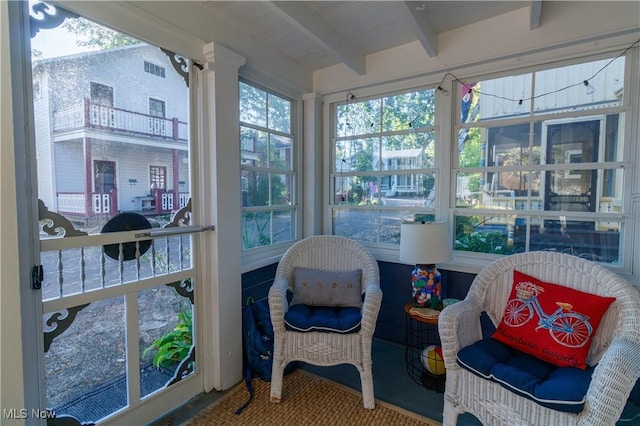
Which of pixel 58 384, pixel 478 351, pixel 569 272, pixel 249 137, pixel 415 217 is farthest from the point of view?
pixel 415 217

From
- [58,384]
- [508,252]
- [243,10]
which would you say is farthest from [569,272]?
[58,384]

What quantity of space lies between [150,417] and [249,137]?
1955 millimetres

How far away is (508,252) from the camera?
2281mm

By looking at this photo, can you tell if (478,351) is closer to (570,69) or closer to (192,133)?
(570,69)

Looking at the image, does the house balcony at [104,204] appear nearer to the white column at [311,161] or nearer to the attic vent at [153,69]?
the attic vent at [153,69]

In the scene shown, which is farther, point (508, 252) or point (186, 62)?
point (508, 252)

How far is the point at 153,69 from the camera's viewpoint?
5.83ft

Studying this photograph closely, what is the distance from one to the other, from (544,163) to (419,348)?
1.68m

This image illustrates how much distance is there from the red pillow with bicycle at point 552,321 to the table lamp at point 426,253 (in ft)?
1.54

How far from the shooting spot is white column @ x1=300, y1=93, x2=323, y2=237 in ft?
9.63

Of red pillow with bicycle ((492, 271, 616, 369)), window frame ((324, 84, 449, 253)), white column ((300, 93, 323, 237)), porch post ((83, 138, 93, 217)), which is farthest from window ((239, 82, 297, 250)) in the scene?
red pillow with bicycle ((492, 271, 616, 369))

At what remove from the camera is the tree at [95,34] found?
1.45 metres

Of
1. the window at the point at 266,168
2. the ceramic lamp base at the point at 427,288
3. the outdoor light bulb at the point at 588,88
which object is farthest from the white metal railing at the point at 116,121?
the outdoor light bulb at the point at 588,88

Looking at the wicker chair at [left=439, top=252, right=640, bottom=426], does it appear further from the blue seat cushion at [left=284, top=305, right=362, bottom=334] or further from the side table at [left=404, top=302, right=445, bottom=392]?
the blue seat cushion at [left=284, top=305, right=362, bottom=334]
